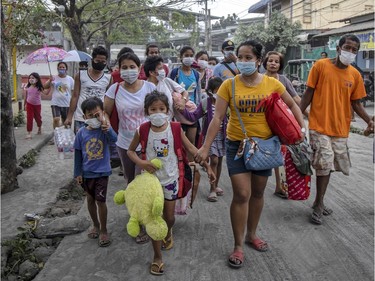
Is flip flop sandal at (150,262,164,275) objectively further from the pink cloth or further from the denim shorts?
the pink cloth

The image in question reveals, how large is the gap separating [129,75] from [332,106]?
86.7 inches

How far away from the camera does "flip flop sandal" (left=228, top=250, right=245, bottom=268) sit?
3535mm

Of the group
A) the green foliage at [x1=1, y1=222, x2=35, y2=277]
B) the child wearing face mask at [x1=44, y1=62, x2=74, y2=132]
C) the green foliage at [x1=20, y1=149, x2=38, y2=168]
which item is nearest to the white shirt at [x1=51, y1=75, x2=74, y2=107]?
the child wearing face mask at [x1=44, y1=62, x2=74, y2=132]

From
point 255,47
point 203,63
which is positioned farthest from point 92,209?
point 203,63

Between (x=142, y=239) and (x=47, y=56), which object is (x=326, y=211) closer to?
(x=142, y=239)

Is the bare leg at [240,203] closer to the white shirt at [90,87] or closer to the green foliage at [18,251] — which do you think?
the green foliage at [18,251]

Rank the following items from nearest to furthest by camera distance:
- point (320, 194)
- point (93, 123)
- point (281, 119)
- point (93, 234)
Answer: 1. point (281, 119)
2. point (93, 123)
3. point (93, 234)
4. point (320, 194)

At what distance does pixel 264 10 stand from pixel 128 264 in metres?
37.6

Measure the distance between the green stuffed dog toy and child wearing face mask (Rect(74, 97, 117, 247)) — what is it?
24.2 inches

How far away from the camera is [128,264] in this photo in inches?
142

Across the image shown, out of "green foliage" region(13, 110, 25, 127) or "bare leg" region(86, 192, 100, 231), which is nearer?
"bare leg" region(86, 192, 100, 231)

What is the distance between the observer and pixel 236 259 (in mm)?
3559

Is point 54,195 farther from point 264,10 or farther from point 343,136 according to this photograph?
point 264,10

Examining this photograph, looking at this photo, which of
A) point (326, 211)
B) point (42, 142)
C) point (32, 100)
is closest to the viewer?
point (326, 211)
